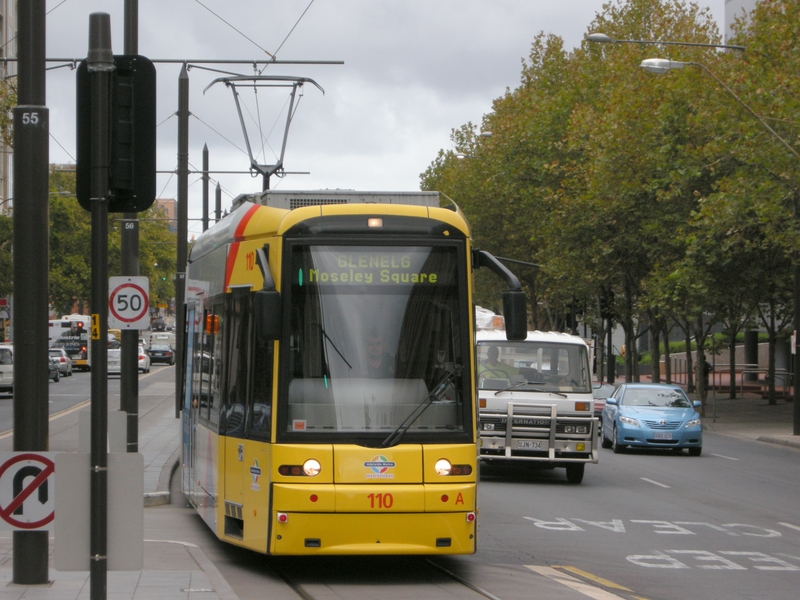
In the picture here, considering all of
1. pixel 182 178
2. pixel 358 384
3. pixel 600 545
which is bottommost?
pixel 600 545

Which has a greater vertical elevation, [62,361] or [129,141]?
[129,141]

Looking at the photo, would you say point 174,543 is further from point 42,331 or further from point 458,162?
point 458,162

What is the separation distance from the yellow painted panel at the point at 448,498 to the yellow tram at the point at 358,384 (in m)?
0.01

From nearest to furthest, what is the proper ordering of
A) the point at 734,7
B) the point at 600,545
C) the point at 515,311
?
the point at 515,311 → the point at 600,545 → the point at 734,7

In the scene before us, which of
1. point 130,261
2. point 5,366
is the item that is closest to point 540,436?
point 130,261

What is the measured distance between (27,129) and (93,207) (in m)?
2.40

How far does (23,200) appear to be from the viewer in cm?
827

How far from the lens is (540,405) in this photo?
18.3 metres

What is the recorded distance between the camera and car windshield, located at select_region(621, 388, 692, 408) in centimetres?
2612

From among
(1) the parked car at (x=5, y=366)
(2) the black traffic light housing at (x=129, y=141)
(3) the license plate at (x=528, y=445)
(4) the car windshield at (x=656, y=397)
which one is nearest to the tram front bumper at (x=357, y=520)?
(2) the black traffic light housing at (x=129, y=141)

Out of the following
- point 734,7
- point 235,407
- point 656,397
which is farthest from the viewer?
point 734,7

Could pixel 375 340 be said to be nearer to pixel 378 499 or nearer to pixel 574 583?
pixel 378 499

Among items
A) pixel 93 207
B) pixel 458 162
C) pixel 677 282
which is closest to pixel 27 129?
pixel 93 207

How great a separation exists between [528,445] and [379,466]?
9229 mm
